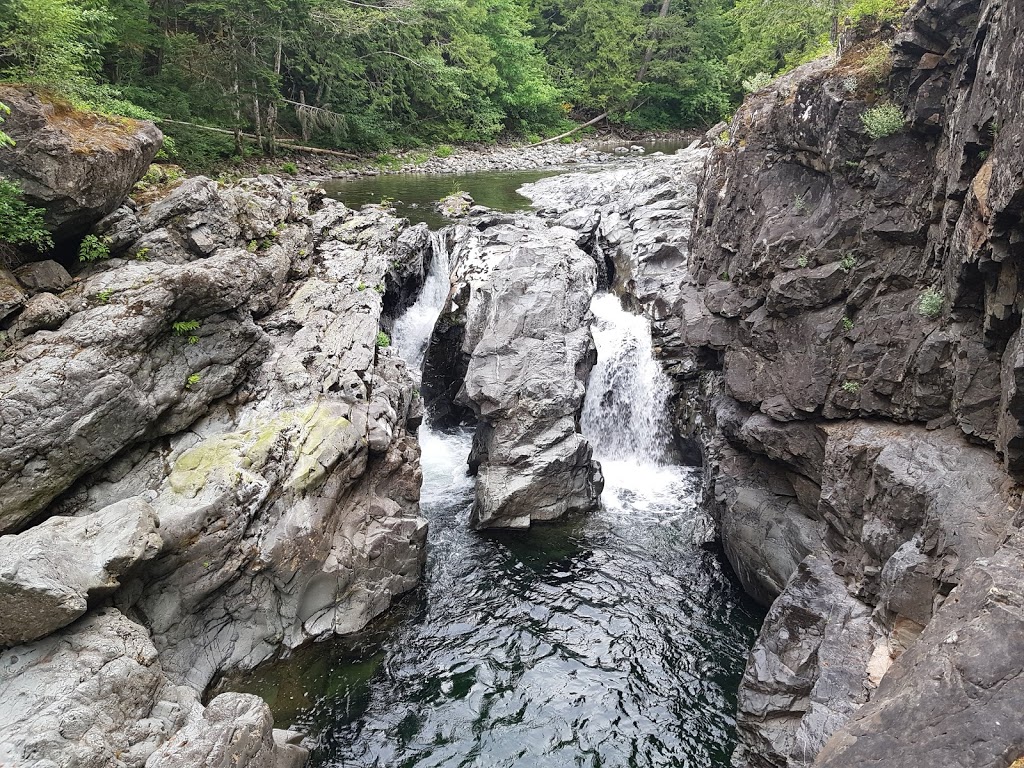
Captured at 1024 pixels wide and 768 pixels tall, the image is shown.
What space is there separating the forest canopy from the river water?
1218 cm

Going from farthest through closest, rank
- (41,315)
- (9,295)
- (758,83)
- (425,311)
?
(425,311)
(758,83)
(41,315)
(9,295)

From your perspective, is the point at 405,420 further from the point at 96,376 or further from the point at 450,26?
the point at 450,26

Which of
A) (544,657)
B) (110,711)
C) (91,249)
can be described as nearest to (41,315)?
(91,249)

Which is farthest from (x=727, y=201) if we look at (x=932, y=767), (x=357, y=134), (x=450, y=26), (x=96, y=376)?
(x=450, y=26)

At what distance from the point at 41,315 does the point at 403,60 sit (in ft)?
121

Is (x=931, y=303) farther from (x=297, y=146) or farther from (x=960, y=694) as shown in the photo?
(x=297, y=146)

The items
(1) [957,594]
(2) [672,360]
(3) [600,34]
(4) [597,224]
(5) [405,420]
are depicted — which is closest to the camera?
(1) [957,594]

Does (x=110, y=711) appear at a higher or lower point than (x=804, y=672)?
lower

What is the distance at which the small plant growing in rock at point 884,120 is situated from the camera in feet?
34.6

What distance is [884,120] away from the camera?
10.6 m

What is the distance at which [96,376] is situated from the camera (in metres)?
10.1

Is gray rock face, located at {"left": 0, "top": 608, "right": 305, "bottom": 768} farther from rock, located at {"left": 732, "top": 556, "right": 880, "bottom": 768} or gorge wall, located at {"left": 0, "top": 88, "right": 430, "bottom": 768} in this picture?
rock, located at {"left": 732, "top": 556, "right": 880, "bottom": 768}

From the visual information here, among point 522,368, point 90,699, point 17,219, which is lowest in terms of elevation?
point 90,699

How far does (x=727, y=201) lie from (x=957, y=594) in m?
11.4
